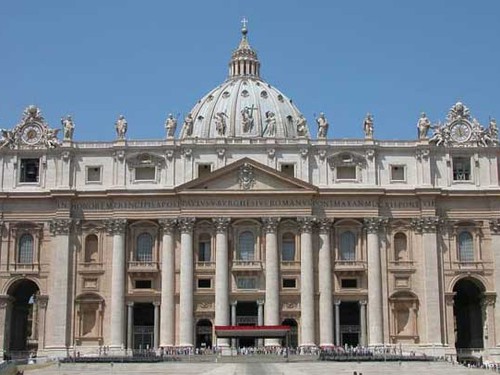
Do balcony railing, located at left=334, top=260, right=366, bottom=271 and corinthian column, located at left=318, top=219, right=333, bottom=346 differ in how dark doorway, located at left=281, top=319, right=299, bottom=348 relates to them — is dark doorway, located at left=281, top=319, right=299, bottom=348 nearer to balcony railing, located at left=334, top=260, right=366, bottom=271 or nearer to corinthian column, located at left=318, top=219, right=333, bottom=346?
corinthian column, located at left=318, top=219, right=333, bottom=346

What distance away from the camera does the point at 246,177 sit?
296 ft

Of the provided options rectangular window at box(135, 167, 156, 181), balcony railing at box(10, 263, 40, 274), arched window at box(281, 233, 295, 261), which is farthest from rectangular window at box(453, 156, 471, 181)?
balcony railing at box(10, 263, 40, 274)

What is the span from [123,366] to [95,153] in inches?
1084

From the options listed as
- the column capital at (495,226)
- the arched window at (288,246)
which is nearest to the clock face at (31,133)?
the arched window at (288,246)

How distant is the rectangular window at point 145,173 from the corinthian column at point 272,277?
1136 centimetres

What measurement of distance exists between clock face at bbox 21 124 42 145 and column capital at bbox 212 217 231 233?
18915mm

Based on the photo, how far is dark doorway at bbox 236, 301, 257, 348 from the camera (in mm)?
89713

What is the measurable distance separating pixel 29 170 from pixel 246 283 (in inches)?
916

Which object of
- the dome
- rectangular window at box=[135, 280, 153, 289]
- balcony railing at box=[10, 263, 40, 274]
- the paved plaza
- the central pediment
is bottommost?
the paved plaza

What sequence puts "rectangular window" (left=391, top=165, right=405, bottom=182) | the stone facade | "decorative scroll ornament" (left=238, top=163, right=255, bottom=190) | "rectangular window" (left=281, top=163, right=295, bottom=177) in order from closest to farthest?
the stone facade → "decorative scroll ornament" (left=238, top=163, right=255, bottom=190) → "rectangular window" (left=281, top=163, right=295, bottom=177) → "rectangular window" (left=391, top=165, right=405, bottom=182)

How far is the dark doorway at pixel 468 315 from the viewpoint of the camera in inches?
3647

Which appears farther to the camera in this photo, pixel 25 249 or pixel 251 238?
pixel 25 249

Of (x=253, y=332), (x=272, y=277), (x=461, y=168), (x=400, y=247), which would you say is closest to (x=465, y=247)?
(x=400, y=247)

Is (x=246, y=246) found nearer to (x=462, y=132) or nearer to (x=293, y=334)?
(x=293, y=334)
